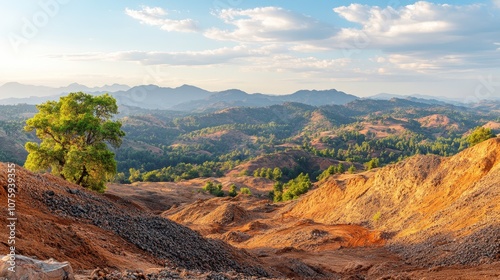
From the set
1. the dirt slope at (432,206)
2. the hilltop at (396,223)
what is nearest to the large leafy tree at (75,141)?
the hilltop at (396,223)

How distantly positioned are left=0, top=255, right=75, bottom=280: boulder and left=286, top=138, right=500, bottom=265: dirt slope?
19.2 metres

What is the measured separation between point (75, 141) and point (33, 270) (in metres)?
22.8

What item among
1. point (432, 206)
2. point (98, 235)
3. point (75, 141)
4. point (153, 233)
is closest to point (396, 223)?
point (432, 206)

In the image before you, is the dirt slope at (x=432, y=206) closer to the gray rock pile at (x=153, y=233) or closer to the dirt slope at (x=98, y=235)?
the gray rock pile at (x=153, y=233)

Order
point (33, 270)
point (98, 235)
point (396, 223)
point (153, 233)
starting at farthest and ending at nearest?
point (396, 223), point (153, 233), point (98, 235), point (33, 270)

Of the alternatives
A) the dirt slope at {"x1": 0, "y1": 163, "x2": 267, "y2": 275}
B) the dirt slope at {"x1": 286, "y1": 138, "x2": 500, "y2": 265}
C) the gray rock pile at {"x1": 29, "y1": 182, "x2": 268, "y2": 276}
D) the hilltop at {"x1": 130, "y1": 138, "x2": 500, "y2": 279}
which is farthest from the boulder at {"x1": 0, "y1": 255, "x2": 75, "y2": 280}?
the dirt slope at {"x1": 286, "y1": 138, "x2": 500, "y2": 265}

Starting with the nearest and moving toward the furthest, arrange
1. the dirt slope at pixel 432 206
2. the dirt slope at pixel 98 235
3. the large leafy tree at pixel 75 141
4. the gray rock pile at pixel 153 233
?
the dirt slope at pixel 98 235 → the gray rock pile at pixel 153 233 → the dirt slope at pixel 432 206 → the large leafy tree at pixel 75 141

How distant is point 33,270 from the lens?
7.07 m

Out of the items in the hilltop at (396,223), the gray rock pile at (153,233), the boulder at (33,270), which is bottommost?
the hilltop at (396,223)

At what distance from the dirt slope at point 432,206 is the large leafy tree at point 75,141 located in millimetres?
22004

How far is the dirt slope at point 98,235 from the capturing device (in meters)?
11.8

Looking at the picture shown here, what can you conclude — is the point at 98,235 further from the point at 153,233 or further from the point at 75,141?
the point at 75,141

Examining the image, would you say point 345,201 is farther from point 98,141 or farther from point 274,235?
point 98,141

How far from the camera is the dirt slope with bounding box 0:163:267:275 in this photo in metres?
11.8
